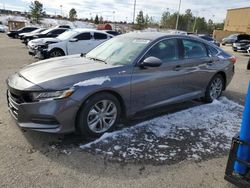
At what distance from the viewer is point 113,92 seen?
375cm

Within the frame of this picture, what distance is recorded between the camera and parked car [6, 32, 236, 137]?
3.31m

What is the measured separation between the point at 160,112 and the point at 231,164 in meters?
2.30

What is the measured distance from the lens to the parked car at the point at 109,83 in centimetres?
331

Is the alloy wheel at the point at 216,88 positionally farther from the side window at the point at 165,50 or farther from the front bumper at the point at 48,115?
the front bumper at the point at 48,115

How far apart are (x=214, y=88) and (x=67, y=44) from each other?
285 inches

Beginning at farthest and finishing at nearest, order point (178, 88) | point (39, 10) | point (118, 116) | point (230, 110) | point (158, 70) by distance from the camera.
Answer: point (39, 10) → point (230, 110) → point (178, 88) → point (158, 70) → point (118, 116)

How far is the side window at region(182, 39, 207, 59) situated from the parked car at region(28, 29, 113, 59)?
267 inches

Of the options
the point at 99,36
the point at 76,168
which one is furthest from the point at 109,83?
the point at 99,36

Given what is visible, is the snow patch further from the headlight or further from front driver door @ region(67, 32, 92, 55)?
front driver door @ region(67, 32, 92, 55)

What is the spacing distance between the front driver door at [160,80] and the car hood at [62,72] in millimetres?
553

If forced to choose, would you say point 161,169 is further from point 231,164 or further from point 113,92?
point 113,92

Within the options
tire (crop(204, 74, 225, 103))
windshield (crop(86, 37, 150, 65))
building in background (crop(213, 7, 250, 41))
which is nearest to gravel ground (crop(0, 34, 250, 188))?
windshield (crop(86, 37, 150, 65))

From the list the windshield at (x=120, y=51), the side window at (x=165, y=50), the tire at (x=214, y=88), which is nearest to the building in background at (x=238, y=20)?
the tire at (x=214, y=88)

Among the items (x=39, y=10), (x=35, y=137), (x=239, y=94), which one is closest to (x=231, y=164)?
(x=35, y=137)
